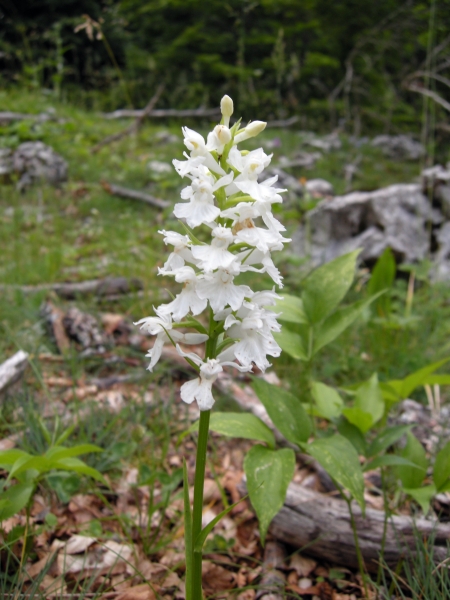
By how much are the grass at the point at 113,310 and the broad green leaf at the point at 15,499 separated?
0.30 ft

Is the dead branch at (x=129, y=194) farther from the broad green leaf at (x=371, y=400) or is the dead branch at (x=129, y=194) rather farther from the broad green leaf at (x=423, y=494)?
the broad green leaf at (x=423, y=494)

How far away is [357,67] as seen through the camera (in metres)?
10.3

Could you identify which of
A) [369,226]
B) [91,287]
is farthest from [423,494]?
[369,226]

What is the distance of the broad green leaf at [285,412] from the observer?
1406mm

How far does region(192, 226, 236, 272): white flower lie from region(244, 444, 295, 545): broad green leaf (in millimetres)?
562

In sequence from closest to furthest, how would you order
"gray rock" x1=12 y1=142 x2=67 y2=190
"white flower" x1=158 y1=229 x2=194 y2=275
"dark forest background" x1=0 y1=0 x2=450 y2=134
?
"white flower" x1=158 y1=229 x2=194 y2=275
"gray rock" x1=12 y1=142 x2=67 y2=190
"dark forest background" x1=0 y1=0 x2=450 y2=134

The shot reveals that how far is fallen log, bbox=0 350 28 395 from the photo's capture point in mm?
2006

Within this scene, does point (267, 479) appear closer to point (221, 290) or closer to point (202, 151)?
point (221, 290)

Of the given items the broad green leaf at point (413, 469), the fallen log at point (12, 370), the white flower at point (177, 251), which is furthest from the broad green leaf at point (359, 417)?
the fallen log at point (12, 370)

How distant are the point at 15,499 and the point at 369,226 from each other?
145 inches

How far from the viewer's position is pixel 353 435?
1600mm

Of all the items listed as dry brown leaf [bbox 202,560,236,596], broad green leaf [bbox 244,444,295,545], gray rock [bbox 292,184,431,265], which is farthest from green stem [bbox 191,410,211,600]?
gray rock [bbox 292,184,431,265]

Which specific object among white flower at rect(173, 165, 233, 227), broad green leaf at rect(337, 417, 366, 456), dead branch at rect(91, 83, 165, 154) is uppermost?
dead branch at rect(91, 83, 165, 154)

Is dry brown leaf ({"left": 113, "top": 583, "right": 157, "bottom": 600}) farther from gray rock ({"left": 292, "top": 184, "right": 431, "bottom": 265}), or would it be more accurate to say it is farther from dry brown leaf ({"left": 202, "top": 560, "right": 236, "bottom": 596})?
gray rock ({"left": 292, "top": 184, "right": 431, "bottom": 265})
